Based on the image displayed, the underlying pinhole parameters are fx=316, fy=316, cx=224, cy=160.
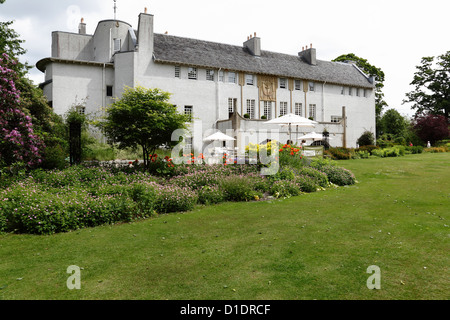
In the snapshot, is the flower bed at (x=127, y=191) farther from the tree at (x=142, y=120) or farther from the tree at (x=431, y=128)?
the tree at (x=431, y=128)

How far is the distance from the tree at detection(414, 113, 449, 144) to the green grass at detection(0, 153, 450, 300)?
125 ft

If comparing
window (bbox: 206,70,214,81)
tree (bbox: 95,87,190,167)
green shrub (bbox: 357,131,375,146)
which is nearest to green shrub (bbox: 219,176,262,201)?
tree (bbox: 95,87,190,167)

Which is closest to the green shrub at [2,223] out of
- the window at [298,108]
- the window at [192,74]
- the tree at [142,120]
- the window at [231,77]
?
the tree at [142,120]

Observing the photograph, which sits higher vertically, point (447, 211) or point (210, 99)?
point (210, 99)

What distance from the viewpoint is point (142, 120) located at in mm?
14016

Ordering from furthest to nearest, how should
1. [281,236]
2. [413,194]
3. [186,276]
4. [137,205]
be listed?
[413,194] < [137,205] < [281,236] < [186,276]

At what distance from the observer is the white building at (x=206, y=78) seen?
2866cm

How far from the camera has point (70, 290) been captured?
4.36 m

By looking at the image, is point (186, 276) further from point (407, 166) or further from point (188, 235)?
point (407, 166)

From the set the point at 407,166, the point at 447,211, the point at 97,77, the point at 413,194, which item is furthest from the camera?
the point at 97,77

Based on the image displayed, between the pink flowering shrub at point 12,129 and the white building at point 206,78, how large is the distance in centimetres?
1772

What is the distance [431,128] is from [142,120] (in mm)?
41095

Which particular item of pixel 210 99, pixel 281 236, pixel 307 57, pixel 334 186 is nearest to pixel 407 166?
pixel 334 186

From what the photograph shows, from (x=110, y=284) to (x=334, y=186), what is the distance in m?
11.3
